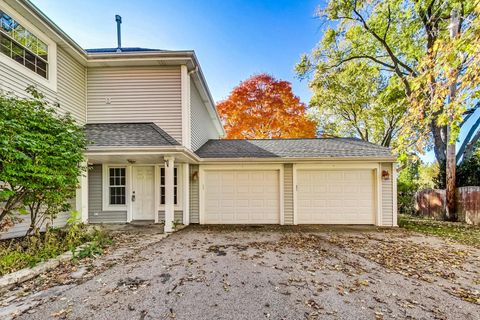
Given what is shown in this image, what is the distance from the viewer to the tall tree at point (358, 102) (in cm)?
1266

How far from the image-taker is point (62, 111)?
6.19m

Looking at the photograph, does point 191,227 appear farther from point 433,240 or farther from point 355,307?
point 433,240

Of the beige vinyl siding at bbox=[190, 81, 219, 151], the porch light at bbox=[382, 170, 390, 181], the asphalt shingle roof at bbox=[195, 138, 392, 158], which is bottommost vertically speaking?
the porch light at bbox=[382, 170, 390, 181]

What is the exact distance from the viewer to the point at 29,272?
3354mm

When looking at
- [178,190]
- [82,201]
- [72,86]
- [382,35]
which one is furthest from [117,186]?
[382,35]

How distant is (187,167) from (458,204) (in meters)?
11.0

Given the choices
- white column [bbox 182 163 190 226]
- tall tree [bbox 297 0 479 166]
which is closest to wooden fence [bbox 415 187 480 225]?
tall tree [bbox 297 0 479 166]

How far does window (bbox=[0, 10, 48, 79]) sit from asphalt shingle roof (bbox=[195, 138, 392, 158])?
15.7 feet

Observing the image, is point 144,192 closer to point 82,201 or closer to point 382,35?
point 82,201

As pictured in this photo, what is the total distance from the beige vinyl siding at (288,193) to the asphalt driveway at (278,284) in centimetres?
240

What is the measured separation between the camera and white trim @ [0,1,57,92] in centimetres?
486

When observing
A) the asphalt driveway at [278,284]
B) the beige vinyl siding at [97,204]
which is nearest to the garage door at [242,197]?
the asphalt driveway at [278,284]

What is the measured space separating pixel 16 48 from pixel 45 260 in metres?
4.83

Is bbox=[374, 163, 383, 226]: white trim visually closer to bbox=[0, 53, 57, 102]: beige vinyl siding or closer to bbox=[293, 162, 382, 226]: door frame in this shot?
bbox=[293, 162, 382, 226]: door frame
